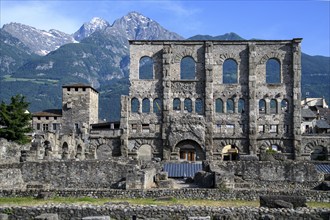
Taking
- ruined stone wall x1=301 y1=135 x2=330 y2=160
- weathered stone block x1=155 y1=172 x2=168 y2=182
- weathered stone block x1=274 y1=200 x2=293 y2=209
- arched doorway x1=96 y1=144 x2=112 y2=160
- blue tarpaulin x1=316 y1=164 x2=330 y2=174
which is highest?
ruined stone wall x1=301 y1=135 x2=330 y2=160

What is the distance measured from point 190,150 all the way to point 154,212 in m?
44.2

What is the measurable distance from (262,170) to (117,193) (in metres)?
9.17

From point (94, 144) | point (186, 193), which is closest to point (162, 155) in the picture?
point (94, 144)

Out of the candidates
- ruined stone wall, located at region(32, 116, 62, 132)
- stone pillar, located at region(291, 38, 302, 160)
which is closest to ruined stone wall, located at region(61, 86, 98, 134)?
ruined stone wall, located at region(32, 116, 62, 132)

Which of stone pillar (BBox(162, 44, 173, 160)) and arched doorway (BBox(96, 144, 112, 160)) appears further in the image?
arched doorway (BBox(96, 144, 112, 160))

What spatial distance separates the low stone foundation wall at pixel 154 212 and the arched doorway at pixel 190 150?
1514 inches

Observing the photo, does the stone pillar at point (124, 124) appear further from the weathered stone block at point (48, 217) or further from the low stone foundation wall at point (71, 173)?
the weathered stone block at point (48, 217)

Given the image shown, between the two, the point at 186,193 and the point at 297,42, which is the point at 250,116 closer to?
the point at 297,42

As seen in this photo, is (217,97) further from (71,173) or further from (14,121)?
(71,173)

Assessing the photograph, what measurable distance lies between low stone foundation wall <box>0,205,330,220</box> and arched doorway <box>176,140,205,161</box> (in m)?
38.5

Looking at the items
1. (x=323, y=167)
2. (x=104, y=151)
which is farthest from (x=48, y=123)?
(x=323, y=167)

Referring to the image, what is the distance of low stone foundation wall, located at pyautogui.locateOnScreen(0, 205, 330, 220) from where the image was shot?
1638cm

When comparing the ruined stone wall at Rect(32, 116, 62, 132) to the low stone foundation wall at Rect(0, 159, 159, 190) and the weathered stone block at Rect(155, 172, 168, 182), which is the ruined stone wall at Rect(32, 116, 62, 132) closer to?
the low stone foundation wall at Rect(0, 159, 159, 190)

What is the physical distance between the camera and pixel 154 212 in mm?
16797
